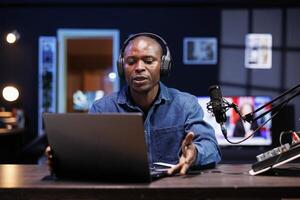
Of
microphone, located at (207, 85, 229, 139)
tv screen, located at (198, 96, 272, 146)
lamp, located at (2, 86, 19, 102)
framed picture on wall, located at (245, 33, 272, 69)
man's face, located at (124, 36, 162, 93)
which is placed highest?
framed picture on wall, located at (245, 33, 272, 69)

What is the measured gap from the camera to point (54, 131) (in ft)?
3.62

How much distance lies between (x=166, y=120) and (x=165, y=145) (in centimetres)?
10

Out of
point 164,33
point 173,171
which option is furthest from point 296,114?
point 173,171

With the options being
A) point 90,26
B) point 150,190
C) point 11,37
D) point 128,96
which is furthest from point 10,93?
point 150,190

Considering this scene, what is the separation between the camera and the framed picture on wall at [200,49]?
186 inches

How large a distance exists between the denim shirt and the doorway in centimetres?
316

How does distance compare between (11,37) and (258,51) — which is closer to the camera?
(11,37)

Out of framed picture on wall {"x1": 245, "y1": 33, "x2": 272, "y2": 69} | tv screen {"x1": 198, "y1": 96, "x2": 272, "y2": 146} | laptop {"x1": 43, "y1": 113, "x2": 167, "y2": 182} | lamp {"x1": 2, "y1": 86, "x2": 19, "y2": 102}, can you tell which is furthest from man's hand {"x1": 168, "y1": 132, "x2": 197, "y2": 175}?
lamp {"x1": 2, "y1": 86, "x2": 19, "y2": 102}

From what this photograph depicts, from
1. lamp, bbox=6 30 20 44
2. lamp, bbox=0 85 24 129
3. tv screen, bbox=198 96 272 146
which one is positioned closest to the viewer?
tv screen, bbox=198 96 272 146

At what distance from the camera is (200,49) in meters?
4.73

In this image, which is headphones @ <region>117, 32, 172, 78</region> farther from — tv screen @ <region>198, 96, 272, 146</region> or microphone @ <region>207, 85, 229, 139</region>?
tv screen @ <region>198, 96, 272, 146</region>

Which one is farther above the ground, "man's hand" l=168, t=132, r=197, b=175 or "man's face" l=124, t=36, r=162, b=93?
"man's face" l=124, t=36, r=162, b=93

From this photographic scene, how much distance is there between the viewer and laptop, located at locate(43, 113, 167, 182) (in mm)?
1020

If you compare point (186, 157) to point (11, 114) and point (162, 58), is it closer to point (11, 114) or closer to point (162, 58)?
point (162, 58)
